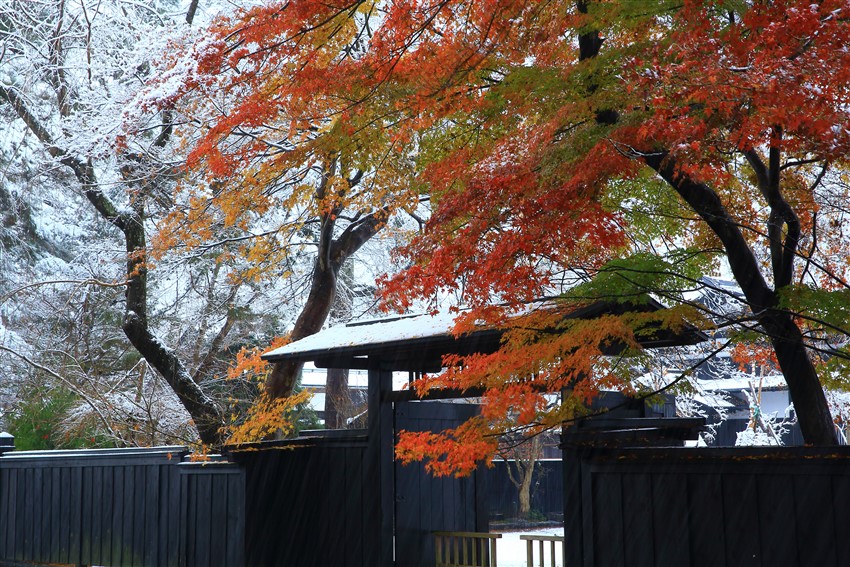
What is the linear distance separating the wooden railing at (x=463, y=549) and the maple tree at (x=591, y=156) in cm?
276

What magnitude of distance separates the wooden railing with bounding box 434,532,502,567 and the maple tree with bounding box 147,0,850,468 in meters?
2.76

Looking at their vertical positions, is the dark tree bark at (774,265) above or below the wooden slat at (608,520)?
above

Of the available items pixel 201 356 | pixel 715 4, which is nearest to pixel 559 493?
pixel 201 356

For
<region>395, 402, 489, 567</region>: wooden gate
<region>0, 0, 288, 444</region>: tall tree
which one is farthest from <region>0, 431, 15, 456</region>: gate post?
<region>395, 402, 489, 567</region>: wooden gate

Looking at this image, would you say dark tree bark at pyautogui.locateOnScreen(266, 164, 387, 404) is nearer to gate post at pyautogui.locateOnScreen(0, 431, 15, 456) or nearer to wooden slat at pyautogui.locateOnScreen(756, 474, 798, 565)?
gate post at pyautogui.locateOnScreen(0, 431, 15, 456)

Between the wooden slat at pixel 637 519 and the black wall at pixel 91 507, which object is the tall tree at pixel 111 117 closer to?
the black wall at pixel 91 507

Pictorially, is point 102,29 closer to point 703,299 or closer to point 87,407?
point 87,407

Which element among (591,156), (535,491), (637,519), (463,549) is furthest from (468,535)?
(535,491)

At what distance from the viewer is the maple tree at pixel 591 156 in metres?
6.31

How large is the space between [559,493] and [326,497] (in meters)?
12.0

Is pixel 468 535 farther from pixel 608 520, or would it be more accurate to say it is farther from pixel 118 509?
pixel 118 509

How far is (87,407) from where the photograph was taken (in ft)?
56.0

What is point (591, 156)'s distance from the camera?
7066 millimetres

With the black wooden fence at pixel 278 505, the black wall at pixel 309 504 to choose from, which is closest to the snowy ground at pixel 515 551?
the black wooden fence at pixel 278 505
